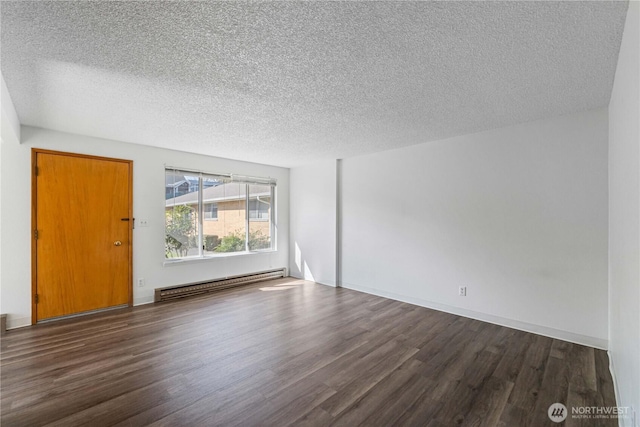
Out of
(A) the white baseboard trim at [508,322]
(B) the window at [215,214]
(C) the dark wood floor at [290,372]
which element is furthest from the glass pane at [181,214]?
(A) the white baseboard trim at [508,322]

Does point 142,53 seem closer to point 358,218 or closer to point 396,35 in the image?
point 396,35

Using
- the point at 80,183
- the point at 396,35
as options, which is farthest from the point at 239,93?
the point at 80,183

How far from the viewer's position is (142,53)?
184cm

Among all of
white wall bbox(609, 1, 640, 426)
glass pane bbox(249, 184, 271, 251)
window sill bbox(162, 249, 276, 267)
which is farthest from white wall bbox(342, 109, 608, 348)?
window sill bbox(162, 249, 276, 267)

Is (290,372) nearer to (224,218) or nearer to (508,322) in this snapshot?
(508,322)

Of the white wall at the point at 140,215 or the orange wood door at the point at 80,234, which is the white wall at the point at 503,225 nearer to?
the white wall at the point at 140,215

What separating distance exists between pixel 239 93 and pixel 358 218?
3.08 meters

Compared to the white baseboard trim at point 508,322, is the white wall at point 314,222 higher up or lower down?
higher up

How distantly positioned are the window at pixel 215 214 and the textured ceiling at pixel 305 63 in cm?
154

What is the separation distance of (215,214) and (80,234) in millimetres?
1917

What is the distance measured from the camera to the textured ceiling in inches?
58.9

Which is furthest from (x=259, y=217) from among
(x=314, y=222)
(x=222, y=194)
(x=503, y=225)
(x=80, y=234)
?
(x=503, y=225)

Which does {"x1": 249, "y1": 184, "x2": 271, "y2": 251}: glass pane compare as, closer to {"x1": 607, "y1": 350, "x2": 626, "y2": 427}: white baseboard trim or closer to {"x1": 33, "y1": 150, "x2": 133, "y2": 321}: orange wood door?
{"x1": 33, "y1": 150, "x2": 133, "y2": 321}: orange wood door

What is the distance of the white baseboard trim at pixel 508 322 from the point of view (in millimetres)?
2796
